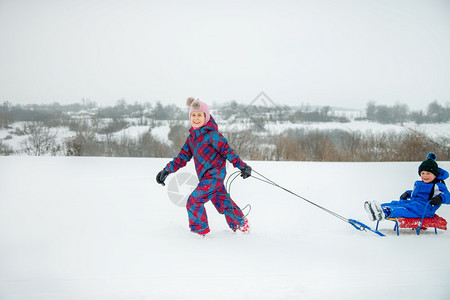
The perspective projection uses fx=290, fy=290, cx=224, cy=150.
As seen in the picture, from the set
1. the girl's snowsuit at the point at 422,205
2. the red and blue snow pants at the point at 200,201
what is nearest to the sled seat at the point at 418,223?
the girl's snowsuit at the point at 422,205

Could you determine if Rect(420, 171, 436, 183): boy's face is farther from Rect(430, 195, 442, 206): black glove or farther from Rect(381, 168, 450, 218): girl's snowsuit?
Rect(430, 195, 442, 206): black glove

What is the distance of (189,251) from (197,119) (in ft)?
4.56

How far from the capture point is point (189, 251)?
290 centimetres

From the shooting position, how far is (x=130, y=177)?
616 centimetres

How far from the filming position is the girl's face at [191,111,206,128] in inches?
A: 127

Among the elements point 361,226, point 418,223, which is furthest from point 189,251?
point 418,223

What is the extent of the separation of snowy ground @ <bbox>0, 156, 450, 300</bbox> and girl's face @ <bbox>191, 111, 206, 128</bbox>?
4.16 feet

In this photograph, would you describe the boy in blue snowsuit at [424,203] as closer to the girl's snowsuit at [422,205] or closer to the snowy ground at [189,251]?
the girl's snowsuit at [422,205]

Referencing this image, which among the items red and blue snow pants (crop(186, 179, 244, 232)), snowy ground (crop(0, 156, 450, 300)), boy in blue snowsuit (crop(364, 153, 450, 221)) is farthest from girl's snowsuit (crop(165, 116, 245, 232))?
boy in blue snowsuit (crop(364, 153, 450, 221))

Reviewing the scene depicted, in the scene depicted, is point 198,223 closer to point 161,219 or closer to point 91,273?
point 161,219

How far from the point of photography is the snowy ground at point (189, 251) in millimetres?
2326

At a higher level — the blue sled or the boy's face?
the boy's face

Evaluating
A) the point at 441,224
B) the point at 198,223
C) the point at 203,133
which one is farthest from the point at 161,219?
the point at 441,224

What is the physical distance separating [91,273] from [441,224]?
404 centimetres
